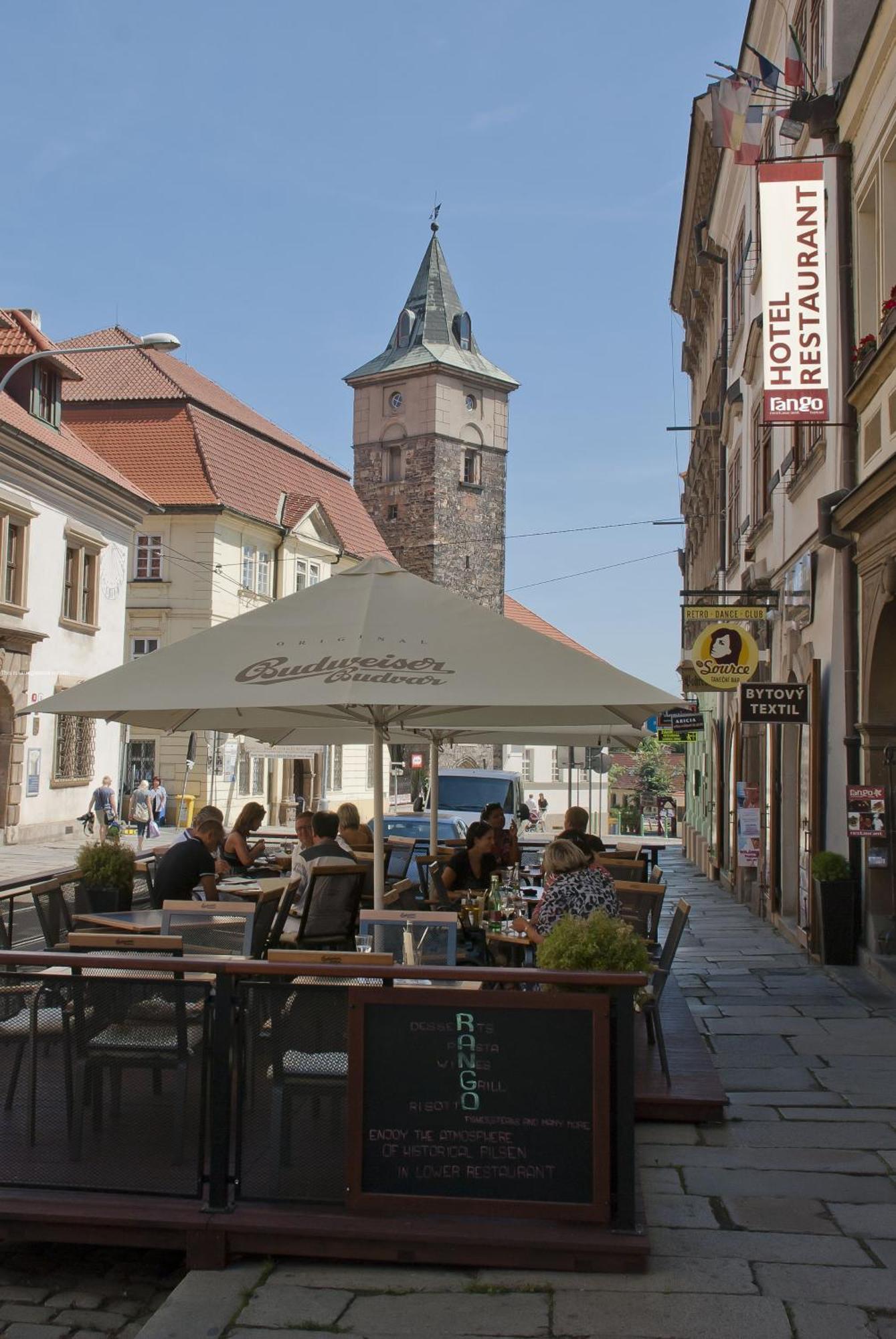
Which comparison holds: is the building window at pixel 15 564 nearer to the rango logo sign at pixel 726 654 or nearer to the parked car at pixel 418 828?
the parked car at pixel 418 828

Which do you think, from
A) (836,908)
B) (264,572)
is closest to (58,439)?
(264,572)

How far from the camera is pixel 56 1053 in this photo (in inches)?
201

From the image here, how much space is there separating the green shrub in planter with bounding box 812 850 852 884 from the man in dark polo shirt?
5.78 meters

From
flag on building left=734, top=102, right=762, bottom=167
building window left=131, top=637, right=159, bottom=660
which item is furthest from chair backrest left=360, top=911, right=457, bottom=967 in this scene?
building window left=131, top=637, right=159, bottom=660

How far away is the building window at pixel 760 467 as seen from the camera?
1922cm

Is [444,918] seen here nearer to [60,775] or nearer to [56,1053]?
[56,1053]

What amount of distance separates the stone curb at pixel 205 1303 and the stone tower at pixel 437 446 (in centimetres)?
7069

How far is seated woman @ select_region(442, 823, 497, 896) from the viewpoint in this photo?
10.9m

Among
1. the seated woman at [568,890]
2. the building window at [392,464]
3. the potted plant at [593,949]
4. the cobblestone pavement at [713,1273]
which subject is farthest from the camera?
the building window at [392,464]

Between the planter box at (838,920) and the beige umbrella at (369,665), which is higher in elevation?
the beige umbrella at (369,665)

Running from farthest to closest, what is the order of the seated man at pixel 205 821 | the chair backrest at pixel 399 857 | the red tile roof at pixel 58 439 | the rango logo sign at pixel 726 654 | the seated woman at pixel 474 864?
the red tile roof at pixel 58 439
the rango logo sign at pixel 726 654
the chair backrest at pixel 399 857
the seated woman at pixel 474 864
the seated man at pixel 205 821

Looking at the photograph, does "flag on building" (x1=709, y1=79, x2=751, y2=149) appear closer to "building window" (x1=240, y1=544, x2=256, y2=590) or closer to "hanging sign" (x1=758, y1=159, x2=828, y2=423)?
"hanging sign" (x1=758, y1=159, x2=828, y2=423)

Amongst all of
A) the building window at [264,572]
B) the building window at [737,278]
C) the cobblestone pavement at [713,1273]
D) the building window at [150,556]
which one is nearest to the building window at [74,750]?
the building window at [150,556]

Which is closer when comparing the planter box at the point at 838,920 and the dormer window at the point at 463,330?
the planter box at the point at 838,920
